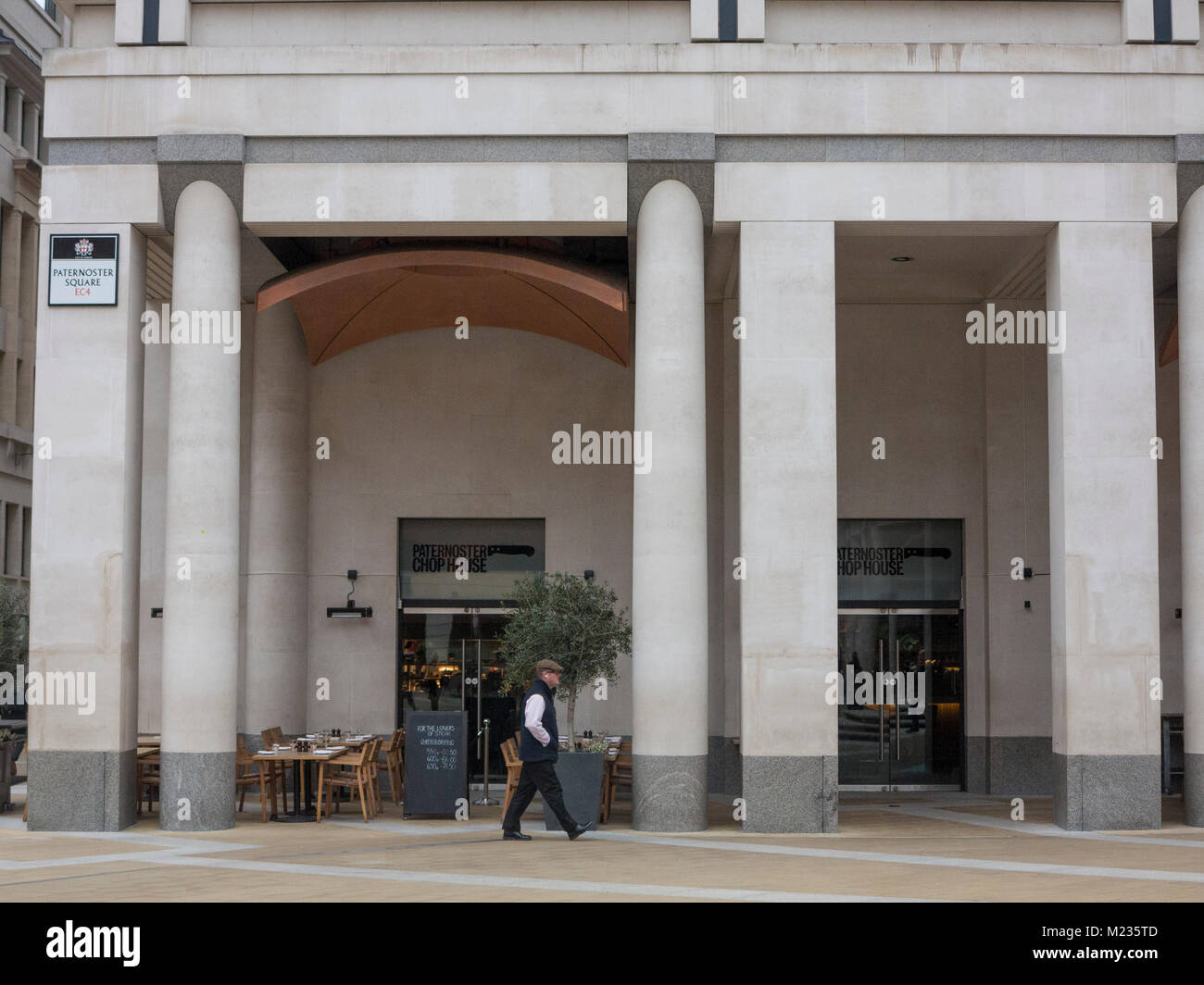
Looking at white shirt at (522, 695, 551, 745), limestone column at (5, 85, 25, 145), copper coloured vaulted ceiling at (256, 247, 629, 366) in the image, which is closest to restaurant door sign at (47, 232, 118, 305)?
copper coloured vaulted ceiling at (256, 247, 629, 366)

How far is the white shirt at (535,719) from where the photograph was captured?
45.7 feet

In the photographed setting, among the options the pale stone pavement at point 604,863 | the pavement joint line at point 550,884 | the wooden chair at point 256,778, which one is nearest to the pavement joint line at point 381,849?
Result: the pale stone pavement at point 604,863

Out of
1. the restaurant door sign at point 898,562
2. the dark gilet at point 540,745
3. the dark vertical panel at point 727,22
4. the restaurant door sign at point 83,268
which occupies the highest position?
the dark vertical panel at point 727,22

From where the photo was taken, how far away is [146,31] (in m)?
15.9

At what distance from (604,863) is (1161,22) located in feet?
37.1

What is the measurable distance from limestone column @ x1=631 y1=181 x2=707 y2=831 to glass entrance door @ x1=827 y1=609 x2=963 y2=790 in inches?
251

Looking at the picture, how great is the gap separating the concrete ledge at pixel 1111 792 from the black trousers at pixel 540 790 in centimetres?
555

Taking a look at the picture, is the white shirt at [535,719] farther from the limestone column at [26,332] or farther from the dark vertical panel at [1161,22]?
the limestone column at [26,332]

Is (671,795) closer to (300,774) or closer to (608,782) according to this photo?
(608,782)

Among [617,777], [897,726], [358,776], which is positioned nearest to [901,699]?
[897,726]

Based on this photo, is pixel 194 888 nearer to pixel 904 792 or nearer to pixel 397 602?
pixel 397 602

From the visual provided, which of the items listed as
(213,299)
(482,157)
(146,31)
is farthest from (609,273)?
(146,31)

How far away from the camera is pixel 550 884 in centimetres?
1124

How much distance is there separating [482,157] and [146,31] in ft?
13.6
